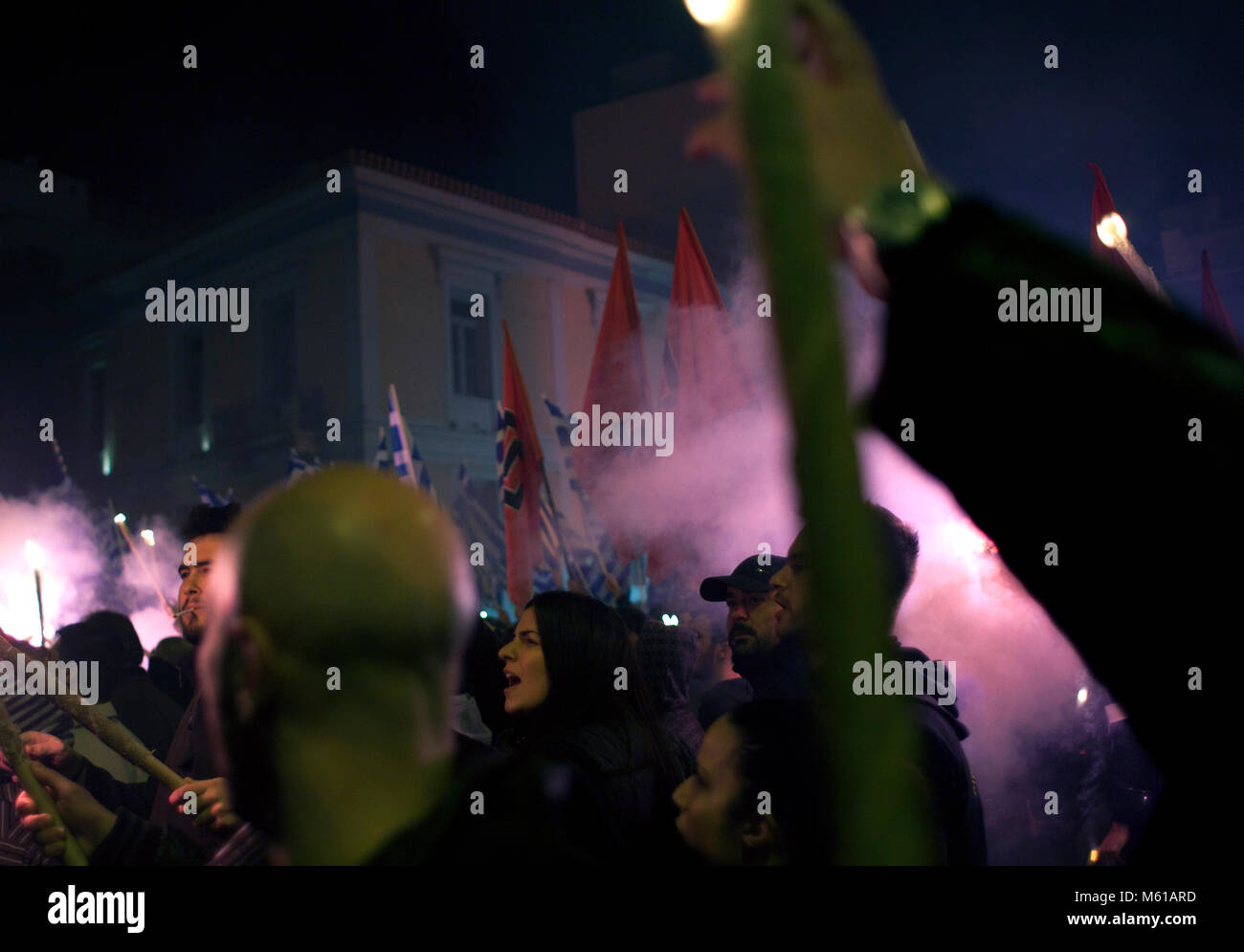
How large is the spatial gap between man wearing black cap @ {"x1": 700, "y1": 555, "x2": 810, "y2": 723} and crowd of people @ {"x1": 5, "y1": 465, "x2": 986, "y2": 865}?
0.03 ft

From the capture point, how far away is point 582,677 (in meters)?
3.16

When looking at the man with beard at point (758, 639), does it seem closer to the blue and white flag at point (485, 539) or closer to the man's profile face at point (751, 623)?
the man's profile face at point (751, 623)

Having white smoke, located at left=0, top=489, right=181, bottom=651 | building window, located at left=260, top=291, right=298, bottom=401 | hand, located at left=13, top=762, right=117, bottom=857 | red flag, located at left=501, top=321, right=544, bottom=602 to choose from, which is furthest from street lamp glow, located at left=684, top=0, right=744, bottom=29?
building window, located at left=260, top=291, right=298, bottom=401

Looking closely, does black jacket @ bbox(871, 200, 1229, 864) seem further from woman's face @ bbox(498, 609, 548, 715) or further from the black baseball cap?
the black baseball cap

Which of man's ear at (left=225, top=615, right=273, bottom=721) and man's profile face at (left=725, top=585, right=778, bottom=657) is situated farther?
man's profile face at (left=725, top=585, right=778, bottom=657)

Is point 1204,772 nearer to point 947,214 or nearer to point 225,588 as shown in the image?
point 947,214

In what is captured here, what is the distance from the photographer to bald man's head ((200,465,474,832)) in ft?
3.22

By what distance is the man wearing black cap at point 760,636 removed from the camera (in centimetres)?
399

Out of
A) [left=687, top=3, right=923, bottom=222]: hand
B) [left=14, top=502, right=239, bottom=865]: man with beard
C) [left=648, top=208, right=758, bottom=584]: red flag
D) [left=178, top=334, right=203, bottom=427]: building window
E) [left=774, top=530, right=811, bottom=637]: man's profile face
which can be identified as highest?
[left=178, top=334, right=203, bottom=427]: building window

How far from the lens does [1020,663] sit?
5570 mm

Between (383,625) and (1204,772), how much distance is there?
2.29 feet

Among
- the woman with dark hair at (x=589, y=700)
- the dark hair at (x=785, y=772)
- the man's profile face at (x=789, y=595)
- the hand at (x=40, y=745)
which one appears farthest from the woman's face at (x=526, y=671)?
the hand at (x=40, y=745)

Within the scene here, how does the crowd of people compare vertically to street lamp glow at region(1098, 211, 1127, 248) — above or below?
below
